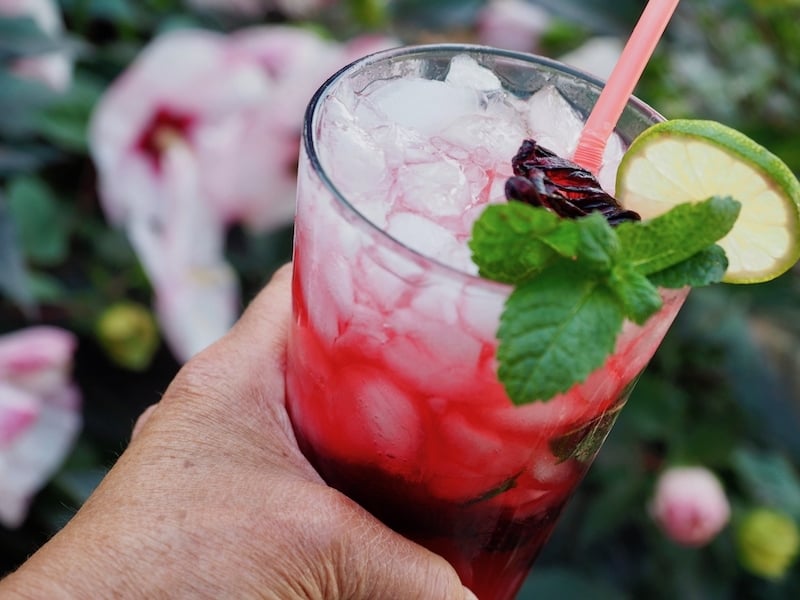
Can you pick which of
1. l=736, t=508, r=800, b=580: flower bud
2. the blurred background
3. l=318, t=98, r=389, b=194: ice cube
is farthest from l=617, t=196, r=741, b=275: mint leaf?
l=736, t=508, r=800, b=580: flower bud

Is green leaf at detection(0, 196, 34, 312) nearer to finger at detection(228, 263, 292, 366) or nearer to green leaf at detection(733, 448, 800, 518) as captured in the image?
finger at detection(228, 263, 292, 366)

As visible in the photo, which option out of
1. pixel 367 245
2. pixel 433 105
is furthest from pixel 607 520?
pixel 367 245

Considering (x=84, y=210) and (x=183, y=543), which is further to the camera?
(x=84, y=210)

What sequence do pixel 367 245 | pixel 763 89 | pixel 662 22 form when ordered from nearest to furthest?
pixel 367 245, pixel 662 22, pixel 763 89

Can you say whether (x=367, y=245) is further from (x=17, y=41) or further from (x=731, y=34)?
(x=731, y=34)

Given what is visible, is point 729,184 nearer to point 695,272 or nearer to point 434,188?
point 695,272

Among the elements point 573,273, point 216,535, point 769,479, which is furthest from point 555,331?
point 769,479

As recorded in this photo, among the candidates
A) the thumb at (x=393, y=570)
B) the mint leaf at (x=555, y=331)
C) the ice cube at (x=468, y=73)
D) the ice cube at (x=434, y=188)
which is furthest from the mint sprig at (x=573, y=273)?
the ice cube at (x=468, y=73)
